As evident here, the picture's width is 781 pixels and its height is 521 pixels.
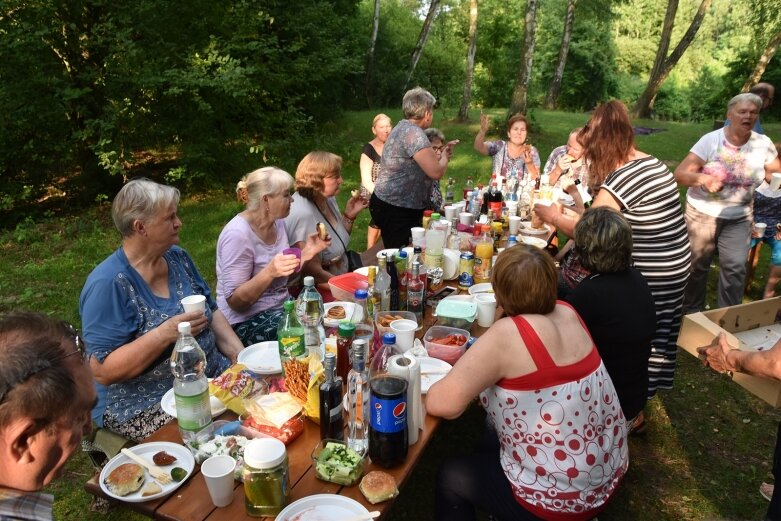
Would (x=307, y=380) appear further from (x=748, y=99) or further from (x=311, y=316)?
(x=748, y=99)

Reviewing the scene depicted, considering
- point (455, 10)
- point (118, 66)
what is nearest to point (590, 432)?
point (118, 66)

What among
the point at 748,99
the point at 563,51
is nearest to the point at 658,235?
the point at 748,99

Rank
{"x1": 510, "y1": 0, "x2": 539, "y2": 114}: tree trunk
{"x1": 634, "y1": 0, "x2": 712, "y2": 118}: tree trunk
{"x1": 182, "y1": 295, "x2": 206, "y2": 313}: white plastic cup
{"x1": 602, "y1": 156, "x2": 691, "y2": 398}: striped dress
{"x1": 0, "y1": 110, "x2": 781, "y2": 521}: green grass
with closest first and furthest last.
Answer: {"x1": 182, "y1": 295, "x2": 206, "y2": 313}: white plastic cup < {"x1": 0, "y1": 110, "x2": 781, "y2": 521}: green grass < {"x1": 602, "y1": 156, "x2": 691, "y2": 398}: striped dress < {"x1": 510, "y1": 0, "x2": 539, "y2": 114}: tree trunk < {"x1": 634, "y1": 0, "x2": 712, "y2": 118}: tree trunk

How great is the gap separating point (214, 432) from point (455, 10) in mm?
36110

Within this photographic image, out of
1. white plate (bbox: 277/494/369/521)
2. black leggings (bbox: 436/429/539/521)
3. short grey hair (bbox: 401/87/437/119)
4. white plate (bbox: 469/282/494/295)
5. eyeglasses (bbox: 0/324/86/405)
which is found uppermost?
short grey hair (bbox: 401/87/437/119)

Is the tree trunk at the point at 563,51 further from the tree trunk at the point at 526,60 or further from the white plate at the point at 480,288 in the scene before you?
the white plate at the point at 480,288

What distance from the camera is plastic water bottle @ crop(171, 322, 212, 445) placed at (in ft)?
5.93

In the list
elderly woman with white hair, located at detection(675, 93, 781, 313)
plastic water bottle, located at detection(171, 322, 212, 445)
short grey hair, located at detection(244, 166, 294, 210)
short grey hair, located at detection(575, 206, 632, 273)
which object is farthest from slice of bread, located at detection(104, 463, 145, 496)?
elderly woman with white hair, located at detection(675, 93, 781, 313)

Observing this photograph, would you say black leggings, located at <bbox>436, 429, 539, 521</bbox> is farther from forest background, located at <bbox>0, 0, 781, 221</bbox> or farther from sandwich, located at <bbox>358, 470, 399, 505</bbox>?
forest background, located at <bbox>0, 0, 781, 221</bbox>

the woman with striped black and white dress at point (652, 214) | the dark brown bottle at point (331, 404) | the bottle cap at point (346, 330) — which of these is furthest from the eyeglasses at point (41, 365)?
the woman with striped black and white dress at point (652, 214)

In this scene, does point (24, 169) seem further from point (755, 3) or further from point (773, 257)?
point (755, 3)

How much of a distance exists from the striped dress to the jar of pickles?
8.11 feet

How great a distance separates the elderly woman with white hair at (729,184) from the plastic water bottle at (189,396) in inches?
163

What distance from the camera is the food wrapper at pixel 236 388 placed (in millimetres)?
2006
